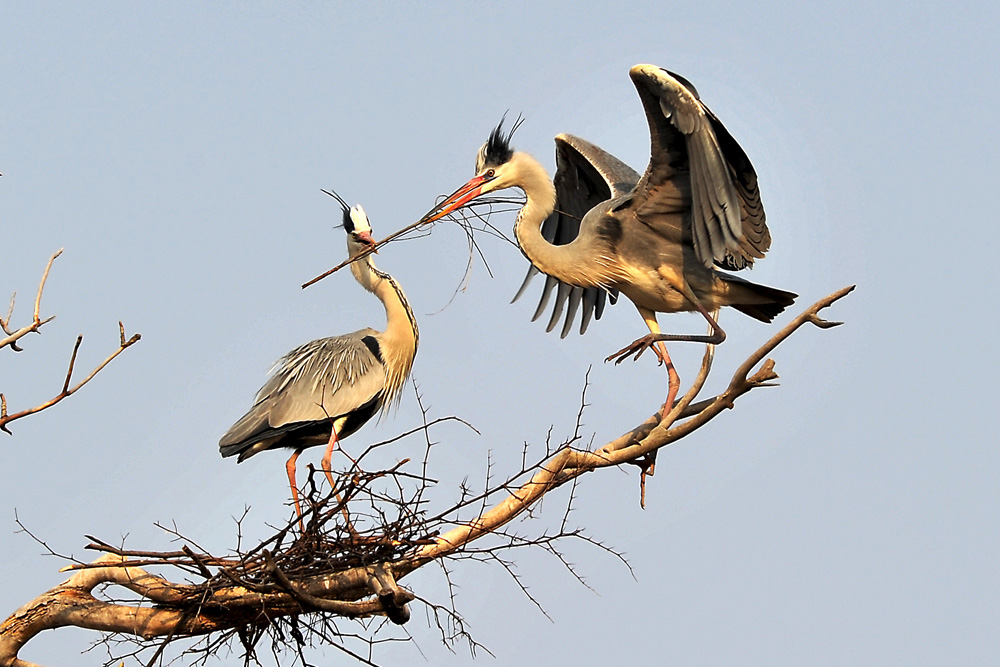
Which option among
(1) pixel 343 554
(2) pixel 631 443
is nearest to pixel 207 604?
(1) pixel 343 554

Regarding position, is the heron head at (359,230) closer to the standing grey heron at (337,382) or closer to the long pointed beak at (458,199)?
the standing grey heron at (337,382)

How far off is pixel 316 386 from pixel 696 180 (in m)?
2.50

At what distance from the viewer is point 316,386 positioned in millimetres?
7820

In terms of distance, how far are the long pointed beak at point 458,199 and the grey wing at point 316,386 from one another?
104 cm

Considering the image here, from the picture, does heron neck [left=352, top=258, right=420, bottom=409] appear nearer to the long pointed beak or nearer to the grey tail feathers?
the long pointed beak

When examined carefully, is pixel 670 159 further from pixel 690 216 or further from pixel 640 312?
pixel 640 312

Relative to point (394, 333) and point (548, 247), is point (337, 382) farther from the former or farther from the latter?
point (548, 247)

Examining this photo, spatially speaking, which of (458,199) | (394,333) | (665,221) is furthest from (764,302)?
(394,333)

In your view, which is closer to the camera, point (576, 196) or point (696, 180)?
point (696, 180)

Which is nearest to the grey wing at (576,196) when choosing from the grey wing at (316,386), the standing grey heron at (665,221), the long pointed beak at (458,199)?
the standing grey heron at (665,221)

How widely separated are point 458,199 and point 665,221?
3.99 feet

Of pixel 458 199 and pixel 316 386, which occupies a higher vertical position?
pixel 458 199

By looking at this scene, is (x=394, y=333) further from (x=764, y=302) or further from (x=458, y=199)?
(x=764, y=302)

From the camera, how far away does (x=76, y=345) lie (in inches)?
191
